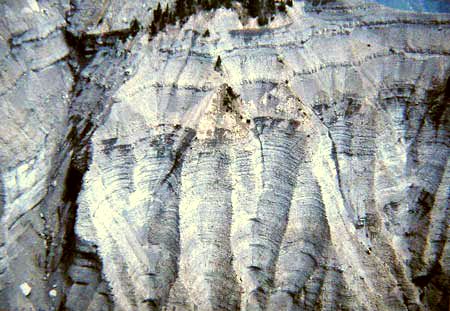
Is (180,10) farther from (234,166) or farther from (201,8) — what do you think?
(234,166)

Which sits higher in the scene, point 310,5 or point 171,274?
point 310,5

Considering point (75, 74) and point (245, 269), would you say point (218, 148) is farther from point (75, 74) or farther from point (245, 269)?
point (75, 74)

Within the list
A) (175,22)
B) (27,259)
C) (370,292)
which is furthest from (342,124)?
Answer: (27,259)

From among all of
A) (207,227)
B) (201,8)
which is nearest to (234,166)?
(207,227)

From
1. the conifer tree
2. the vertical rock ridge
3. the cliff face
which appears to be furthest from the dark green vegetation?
the vertical rock ridge

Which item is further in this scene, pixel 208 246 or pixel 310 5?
pixel 310 5
